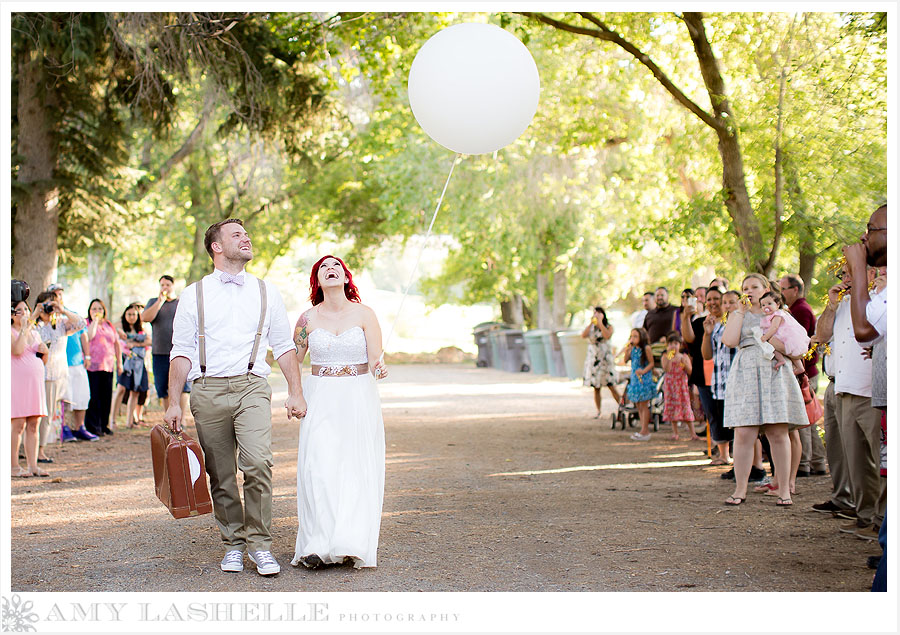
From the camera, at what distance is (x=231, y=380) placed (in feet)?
18.4

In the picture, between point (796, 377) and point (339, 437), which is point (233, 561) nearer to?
point (339, 437)

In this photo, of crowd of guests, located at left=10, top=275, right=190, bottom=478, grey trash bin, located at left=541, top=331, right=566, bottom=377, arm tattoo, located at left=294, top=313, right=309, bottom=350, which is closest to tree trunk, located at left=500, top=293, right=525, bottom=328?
grey trash bin, located at left=541, top=331, right=566, bottom=377

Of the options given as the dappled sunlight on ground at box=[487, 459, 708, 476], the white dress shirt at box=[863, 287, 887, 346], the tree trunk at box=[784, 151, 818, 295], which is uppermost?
the tree trunk at box=[784, 151, 818, 295]

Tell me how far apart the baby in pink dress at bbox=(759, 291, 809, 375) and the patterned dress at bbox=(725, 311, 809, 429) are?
97 millimetres

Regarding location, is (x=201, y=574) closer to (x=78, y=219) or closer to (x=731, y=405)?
(x=731, y=405)

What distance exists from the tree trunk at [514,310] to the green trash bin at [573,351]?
10.3m

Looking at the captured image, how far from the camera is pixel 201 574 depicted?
5605mm

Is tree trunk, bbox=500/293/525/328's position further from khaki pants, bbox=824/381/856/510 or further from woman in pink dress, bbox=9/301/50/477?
khaki pants, bbox=824/381/856/510

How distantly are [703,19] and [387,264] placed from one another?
109358 millimetres

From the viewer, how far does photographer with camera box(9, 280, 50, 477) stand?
8.88 meters

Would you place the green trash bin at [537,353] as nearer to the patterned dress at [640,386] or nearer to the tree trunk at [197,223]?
the tree trunk at [197,223]

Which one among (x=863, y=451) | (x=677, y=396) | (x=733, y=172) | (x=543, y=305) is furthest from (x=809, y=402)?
(x=543, y=305)

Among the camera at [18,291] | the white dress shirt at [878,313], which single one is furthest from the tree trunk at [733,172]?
the camera at [18,291]

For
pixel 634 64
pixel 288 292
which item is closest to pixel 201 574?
pixel 634 64
